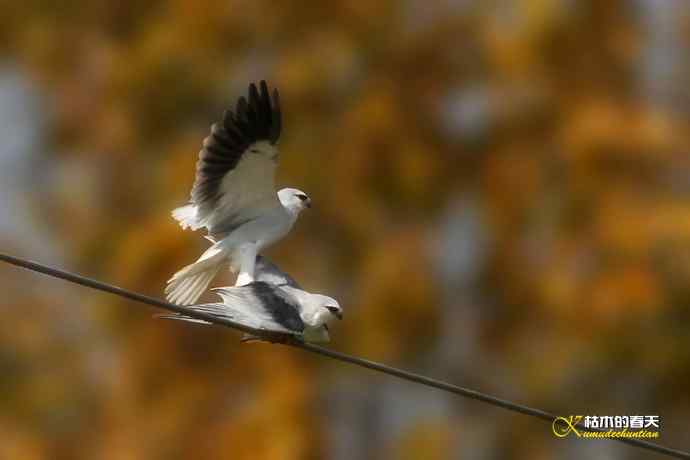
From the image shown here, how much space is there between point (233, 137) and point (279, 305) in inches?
29.7

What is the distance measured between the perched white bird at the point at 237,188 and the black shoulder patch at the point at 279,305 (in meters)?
0.49

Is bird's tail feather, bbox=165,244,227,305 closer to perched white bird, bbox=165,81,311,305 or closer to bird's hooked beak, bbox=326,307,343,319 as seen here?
perched white bird, bbox=165,81,311,305

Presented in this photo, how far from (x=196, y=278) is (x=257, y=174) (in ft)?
1.07

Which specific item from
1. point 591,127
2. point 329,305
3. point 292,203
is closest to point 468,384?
point 591,127

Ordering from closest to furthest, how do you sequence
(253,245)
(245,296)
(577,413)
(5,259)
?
(5,259) → (245,296) → (253,245) → (577,413)

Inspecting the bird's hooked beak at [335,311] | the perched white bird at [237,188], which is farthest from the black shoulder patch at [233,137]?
the bird's hooked beak at [335,311]

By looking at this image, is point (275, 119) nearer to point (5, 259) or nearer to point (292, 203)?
point (292, 203)

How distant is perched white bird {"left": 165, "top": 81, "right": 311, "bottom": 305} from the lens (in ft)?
14.1

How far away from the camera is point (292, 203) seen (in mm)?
4477

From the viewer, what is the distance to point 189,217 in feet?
14.5

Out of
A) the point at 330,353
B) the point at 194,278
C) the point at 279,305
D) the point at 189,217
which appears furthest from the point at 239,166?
the point at 330,353

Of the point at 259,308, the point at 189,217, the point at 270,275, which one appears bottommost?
the point at 259,308

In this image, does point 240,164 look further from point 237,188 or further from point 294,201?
point 294,201

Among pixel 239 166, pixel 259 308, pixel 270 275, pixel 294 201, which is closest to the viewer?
pixel 259 308
